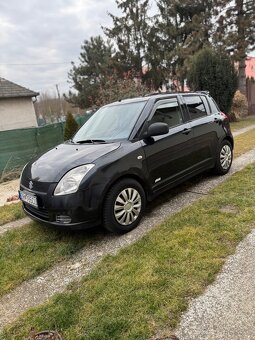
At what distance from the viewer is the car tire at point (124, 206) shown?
356cm

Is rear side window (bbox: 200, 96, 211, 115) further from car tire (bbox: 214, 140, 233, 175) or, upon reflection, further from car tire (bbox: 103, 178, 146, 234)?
car tire (bbox: 103, 178, 146, 234)

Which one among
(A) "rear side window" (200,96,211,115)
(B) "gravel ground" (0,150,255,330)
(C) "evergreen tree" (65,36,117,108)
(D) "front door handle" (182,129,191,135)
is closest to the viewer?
(B) "gravel ground" (0,150,255,330)

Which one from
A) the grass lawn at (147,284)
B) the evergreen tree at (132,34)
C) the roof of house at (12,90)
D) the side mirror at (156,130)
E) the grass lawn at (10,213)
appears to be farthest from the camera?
the evergreen tree at (132,34)

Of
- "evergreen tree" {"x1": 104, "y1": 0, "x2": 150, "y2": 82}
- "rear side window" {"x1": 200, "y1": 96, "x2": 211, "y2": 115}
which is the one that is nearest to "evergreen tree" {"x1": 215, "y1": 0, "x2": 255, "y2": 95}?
"evergreen tree" {"x1": 104, "y1": 0, "x2": 150, "y2": 82}

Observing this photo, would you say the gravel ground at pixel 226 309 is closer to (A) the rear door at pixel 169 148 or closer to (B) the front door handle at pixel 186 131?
(A) the rear door at pixel 169 148

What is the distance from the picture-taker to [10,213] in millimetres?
5168

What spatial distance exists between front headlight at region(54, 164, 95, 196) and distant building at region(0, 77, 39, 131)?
1423 centimetres

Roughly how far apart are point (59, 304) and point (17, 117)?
15.9 metres

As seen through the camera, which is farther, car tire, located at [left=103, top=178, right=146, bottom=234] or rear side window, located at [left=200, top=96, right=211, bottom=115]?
rear side window, located at [left=200, top=96, right=211, bottom=115]

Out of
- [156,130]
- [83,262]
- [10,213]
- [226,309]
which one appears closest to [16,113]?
[10,213]

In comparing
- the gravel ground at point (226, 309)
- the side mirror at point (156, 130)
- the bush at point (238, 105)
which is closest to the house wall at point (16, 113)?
the bush at point (238, 105)

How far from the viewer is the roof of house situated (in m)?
16.2

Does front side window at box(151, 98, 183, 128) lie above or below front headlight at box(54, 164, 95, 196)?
above

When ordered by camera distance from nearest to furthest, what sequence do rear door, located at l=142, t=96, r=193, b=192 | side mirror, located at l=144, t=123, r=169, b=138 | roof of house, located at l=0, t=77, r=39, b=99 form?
side mirror, located at l=144, t=123, r=169, b=138
rear door, located at l=142, t=96, r=193, b=192
roof of house, located at l=0, t=77, r=39, b=99
